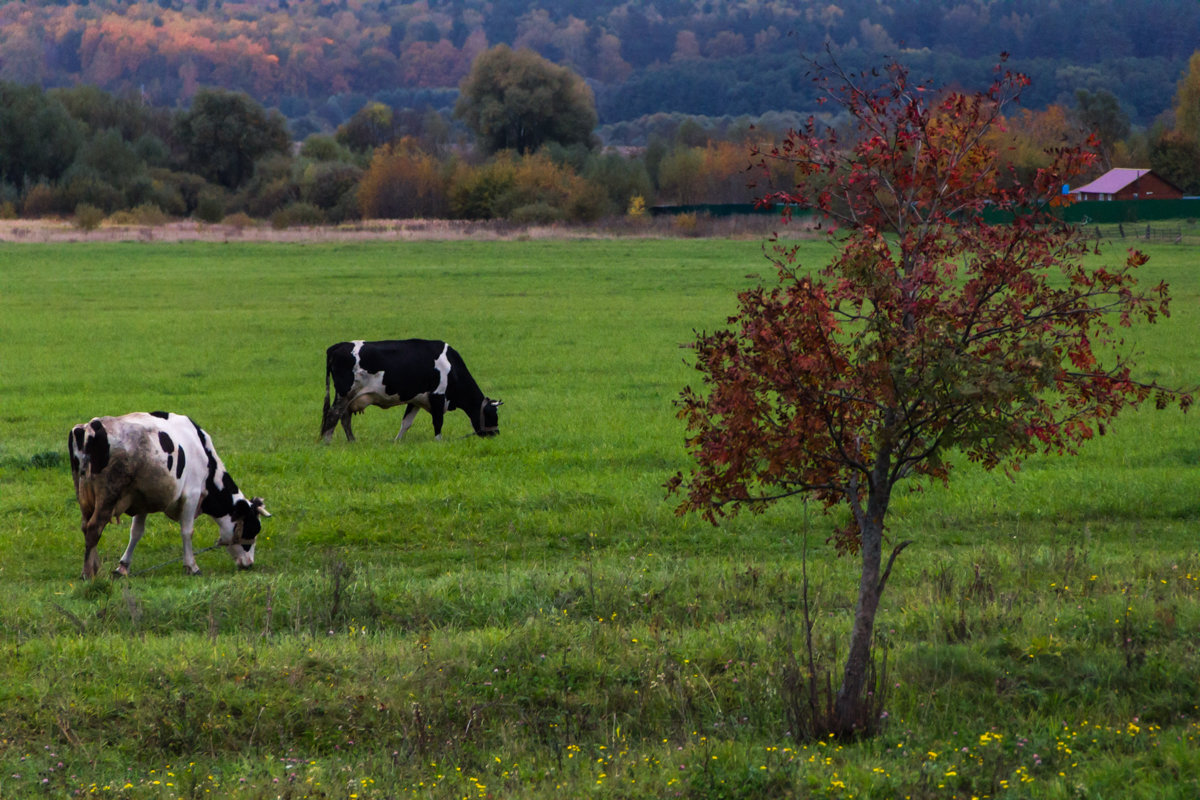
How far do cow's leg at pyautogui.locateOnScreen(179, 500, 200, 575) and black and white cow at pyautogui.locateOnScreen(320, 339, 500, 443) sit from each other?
6186 mm

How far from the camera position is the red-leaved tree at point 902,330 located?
7.39m

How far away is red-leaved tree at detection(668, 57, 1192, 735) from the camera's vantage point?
739cm

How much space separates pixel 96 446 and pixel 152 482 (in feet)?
2.17

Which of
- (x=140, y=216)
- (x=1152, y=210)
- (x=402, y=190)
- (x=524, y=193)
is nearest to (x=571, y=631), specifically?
(x=1152, y=210)

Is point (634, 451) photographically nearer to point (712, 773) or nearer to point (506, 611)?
point (506, 611)

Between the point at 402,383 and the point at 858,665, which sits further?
the point at 402,383

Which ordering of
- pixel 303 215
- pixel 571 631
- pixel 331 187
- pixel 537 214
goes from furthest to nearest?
pixel 331 187 < pixel 303 215 < pixel 537 214 < pixel 571 631

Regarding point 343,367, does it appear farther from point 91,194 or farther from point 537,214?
Result: point 91,194

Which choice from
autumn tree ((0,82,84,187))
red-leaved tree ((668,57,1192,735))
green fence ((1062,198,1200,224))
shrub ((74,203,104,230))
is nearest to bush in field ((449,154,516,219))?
shrub ((74,203,104,230))

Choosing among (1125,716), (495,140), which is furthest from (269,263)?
(495,140)

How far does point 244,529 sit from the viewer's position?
12898mm

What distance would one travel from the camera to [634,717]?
8633mm

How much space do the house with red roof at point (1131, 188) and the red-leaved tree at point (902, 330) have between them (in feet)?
305

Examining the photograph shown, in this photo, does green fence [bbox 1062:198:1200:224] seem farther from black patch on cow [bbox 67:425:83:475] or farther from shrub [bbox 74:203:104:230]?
black patch on cow [bbox 67:425:83:475]
